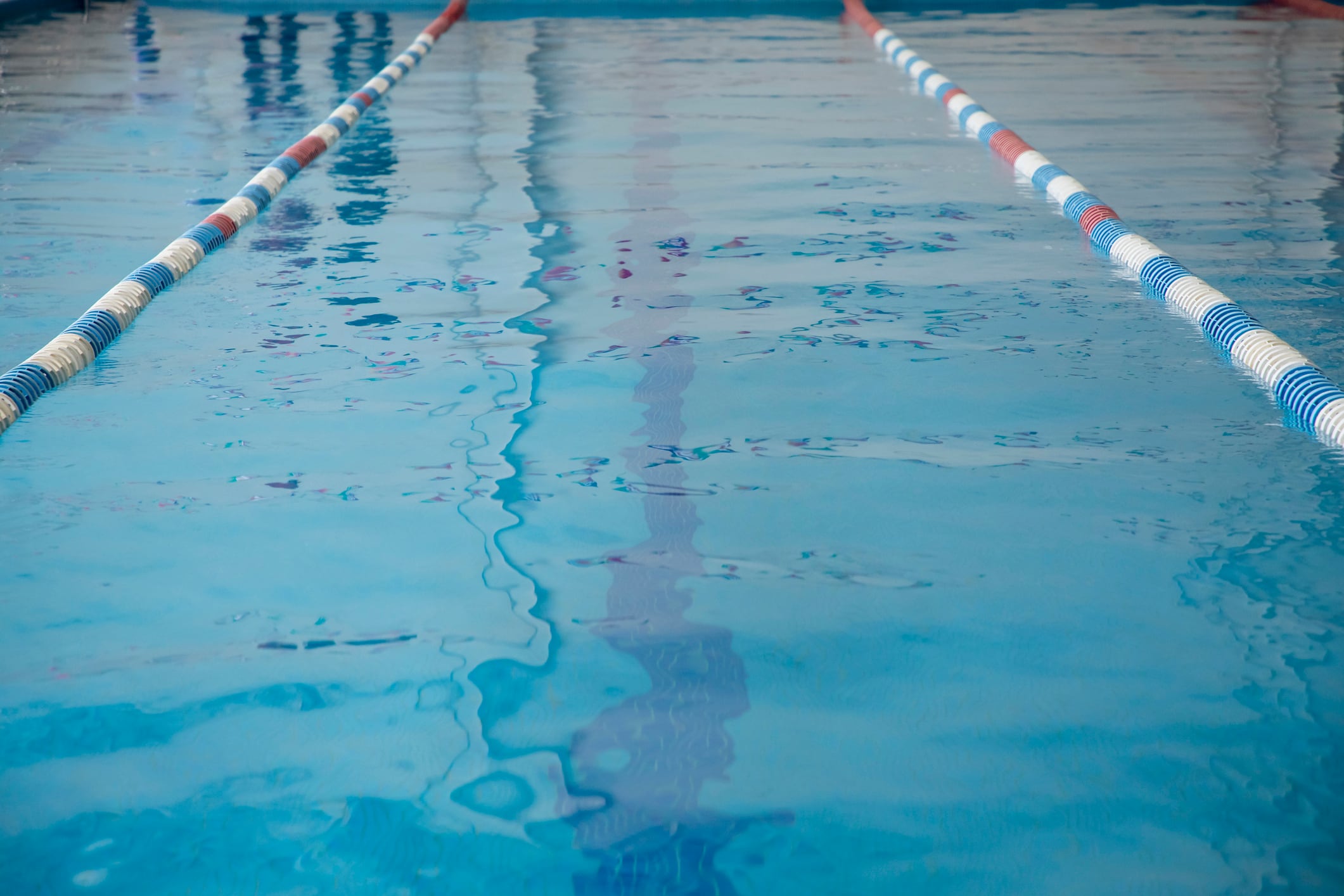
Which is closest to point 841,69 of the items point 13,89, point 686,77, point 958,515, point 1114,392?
point 686,77

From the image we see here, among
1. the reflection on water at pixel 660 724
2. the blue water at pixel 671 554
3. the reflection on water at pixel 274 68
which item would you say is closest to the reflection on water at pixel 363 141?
the blue water at pixel 671 554

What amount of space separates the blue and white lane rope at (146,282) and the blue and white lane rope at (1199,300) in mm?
Result: 2842

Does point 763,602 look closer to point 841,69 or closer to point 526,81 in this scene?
point 526,81

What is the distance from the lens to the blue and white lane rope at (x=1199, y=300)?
2805mm

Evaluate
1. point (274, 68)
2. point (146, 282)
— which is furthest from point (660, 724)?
point (274, 68)

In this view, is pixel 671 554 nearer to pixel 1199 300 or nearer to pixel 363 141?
pixel 1199 300

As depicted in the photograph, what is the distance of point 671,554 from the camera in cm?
225

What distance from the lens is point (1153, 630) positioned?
1.99 metres

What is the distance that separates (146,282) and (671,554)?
227cm

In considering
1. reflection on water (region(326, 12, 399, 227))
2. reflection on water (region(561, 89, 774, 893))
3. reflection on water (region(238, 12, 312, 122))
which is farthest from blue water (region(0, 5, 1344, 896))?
reflection on water (region(238, 12, 312, 122))

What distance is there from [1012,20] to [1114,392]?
1004 centimetres

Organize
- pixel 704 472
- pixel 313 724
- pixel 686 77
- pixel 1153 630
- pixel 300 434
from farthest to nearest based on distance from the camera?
pixel 686 77
pixel 300 434
pixel 704 472
pixel 1153 630
pixel 313 724

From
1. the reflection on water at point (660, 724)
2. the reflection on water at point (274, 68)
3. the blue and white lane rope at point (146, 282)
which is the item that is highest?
the reflection on water at point (274, 68)

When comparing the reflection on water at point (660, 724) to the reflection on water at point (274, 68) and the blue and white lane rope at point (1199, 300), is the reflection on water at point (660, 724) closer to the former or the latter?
the blue and white lane rope at point (1199, 300)
